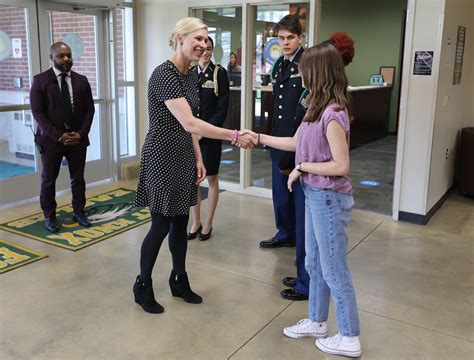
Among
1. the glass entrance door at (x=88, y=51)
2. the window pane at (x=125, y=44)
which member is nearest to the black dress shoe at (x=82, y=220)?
the glass entrance door at (x=88, y=51)

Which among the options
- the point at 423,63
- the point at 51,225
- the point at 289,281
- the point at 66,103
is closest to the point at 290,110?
the point at 289,281

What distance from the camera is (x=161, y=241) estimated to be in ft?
8.96

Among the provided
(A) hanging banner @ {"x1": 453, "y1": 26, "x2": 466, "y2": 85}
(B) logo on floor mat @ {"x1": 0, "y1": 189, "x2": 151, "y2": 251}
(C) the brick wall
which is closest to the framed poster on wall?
(A) hanging banner @ {"x1": 453, "y1": 26, "x2": 466, "y2": 85}

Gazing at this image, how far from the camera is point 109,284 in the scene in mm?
3182

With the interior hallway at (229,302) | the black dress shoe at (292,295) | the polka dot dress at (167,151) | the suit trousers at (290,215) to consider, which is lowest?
the interior hallway at (229,302)

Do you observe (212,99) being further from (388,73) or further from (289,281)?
(388,73)

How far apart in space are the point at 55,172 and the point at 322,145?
2.75 metres

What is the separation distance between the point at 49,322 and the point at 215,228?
188cm

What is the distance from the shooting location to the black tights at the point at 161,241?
2688mm

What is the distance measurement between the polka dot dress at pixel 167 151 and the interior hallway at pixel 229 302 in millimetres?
678

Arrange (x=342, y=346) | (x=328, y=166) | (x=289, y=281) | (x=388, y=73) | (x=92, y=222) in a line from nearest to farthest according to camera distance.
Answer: (x=328, y=166) → (x=342, y=346) → (x=289, y=281) → (x=92, y=222) → (x=388, y=73)

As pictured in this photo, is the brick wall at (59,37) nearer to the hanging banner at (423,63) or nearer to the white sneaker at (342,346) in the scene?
the hanging banner at (423,63)

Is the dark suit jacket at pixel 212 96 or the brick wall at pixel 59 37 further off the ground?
the brick wall at pixel 59 37

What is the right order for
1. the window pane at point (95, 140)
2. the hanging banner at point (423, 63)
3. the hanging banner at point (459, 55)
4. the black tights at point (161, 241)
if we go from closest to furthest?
the black tights at point (161, 241) → the hanging banner at point (423, 63) → the hanging banner at point (459, 55) → the window pane at point (95, 140)
